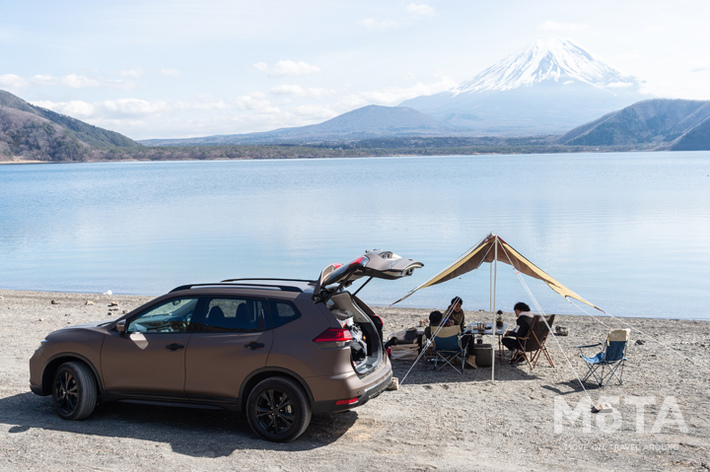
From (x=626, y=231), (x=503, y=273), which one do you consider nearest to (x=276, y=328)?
(x=503, y=273)

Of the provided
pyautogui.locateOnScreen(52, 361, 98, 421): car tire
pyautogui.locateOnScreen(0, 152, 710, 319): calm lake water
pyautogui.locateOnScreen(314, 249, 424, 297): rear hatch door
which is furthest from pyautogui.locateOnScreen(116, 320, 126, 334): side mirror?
pyautogui.locateOnScreen(0, 152, 710, 319): calm lake water

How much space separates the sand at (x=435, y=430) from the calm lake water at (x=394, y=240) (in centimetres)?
868

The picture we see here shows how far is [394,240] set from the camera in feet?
Answer: 103

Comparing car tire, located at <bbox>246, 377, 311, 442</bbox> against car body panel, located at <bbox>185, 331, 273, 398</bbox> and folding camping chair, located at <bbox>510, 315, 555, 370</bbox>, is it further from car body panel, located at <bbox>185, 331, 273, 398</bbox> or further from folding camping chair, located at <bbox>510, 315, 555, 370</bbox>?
folding camping chair, located at <bbox>510, 315, 555, 370</bbox>

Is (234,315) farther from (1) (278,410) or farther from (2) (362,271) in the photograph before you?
(2) (362,271)

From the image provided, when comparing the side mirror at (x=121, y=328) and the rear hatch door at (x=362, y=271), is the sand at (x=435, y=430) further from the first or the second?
the rear hatch door at (x=362, y=271)

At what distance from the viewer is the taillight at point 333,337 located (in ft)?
21.7

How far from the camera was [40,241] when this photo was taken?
115 ft

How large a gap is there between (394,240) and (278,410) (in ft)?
81.4

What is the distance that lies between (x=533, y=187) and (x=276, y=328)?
62.8 meters

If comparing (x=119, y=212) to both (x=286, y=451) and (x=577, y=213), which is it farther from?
(x=286, y=451)

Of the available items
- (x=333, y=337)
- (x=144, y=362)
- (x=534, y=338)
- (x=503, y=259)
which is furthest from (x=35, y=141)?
(x=333, y=337)

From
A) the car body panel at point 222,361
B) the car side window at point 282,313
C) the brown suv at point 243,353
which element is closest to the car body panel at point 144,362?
the brown suv at point 243,353

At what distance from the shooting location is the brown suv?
6.64m
